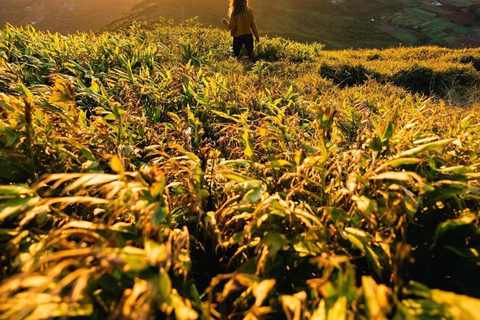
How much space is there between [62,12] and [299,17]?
9093cm

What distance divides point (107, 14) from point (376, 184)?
11242cm

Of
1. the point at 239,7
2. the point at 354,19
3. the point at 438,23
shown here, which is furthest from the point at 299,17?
the point at 239,7

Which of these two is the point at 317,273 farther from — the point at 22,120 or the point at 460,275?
the point at 22,120

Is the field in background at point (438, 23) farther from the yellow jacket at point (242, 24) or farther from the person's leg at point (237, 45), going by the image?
the person's leg at point (237, 45)

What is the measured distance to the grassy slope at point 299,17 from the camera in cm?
3647

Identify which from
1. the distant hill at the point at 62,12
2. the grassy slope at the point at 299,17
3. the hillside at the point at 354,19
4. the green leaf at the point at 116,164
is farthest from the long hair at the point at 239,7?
the distant hill at the point at 62,12

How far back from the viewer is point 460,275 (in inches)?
42.0

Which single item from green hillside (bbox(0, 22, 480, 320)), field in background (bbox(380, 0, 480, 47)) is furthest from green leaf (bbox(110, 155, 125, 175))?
field in background (bbox(380, 0, 480, 47))

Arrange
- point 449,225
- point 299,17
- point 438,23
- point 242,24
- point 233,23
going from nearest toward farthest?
point 449,225 → point 242,24 → point 233,23 → point 299,17 → point 438,23

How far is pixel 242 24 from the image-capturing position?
749 centimetres

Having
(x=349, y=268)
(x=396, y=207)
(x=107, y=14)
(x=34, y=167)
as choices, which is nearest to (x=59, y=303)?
(x=34, y=167)

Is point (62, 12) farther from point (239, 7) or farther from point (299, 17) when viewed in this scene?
point (239, 7)

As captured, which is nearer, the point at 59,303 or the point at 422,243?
the point at 59,303

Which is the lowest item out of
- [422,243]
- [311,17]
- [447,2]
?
[422,243]
